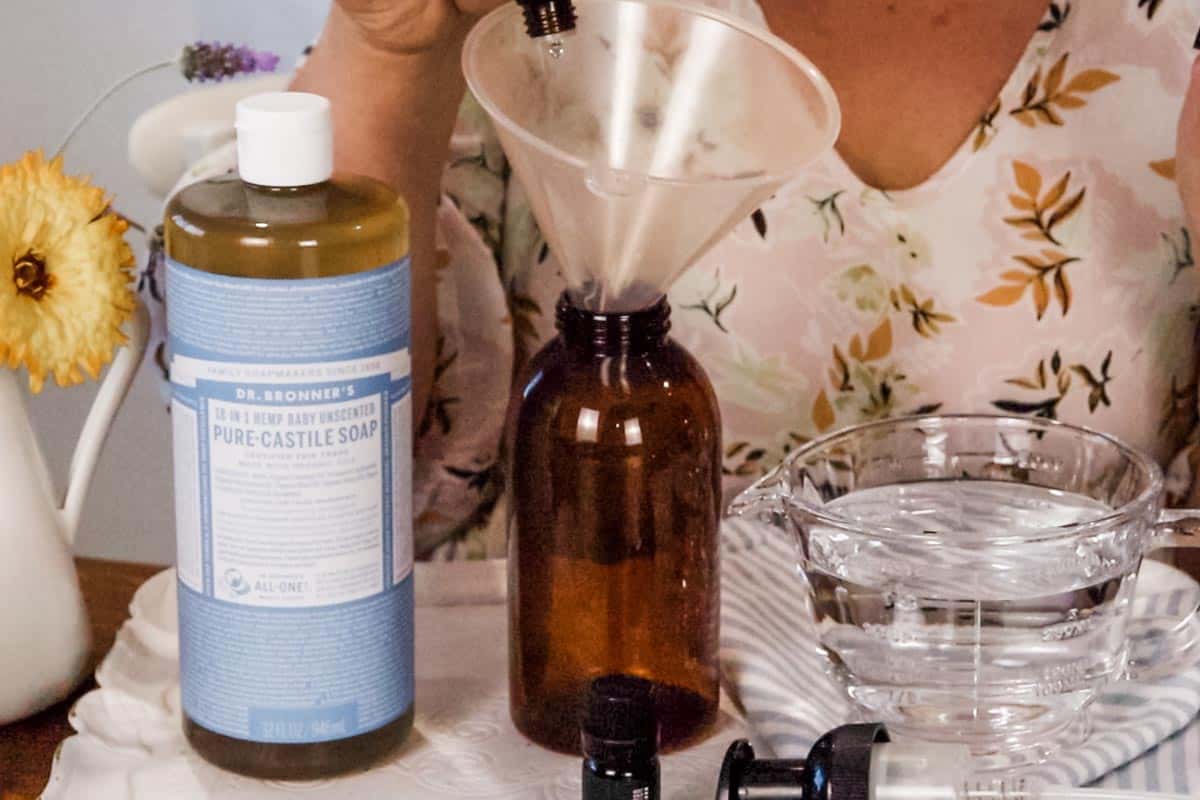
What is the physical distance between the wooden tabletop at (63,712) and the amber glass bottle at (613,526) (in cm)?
18

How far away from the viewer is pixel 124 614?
2.40ft

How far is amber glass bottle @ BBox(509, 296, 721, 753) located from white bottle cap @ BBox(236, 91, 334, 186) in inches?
4.2

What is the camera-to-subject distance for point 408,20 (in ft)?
2.25

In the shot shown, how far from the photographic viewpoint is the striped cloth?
583mm

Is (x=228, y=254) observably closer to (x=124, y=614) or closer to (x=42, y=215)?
(x=42, y=215)

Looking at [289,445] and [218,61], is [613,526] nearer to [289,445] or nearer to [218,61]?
[289,445]

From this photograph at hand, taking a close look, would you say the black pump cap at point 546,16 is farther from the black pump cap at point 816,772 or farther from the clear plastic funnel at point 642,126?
the black pump cap at point 816,772

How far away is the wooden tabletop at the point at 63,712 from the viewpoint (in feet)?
1.98

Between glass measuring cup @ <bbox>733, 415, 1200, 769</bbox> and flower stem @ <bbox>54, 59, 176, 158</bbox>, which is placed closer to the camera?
glass measuring cup @ <bbox>733, 415, 1200, 769</bbox>

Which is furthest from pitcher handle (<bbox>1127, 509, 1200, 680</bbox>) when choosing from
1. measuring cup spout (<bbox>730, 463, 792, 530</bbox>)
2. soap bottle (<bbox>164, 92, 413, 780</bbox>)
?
soap bottle (<bbox>164, 92, 413, 780</bbox>)

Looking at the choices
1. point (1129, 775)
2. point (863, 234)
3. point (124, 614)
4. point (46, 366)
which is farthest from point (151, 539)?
point (1129, 775)

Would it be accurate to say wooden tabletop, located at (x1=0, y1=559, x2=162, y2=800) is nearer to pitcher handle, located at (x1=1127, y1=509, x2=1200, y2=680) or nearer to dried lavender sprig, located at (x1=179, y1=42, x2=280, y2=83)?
dried lavender sprig, located at (x1=179, y1=42, x2=280, y2=83)

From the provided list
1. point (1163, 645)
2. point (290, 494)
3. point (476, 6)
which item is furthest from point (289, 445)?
point (1163, 645)

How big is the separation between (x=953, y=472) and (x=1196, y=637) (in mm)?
112
